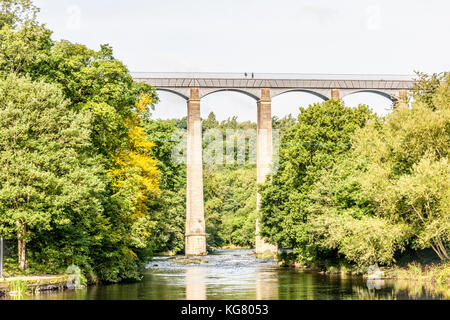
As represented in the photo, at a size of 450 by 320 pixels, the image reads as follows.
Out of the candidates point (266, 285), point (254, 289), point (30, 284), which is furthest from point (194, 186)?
point (30, 284)

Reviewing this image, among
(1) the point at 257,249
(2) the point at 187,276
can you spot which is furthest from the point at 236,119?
(2) the point at 187,276

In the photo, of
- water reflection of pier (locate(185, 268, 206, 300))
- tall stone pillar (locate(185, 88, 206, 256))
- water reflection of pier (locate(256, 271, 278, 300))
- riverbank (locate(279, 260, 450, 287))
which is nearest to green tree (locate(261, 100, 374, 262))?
water reflection of pier (locate(256, 271, 278, 300))

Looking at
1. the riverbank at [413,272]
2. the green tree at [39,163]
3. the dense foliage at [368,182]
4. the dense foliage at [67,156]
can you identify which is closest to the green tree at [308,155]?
the dense foliage at [368,182]

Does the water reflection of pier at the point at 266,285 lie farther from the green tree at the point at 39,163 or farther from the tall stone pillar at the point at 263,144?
the tall stone pillar at the point at 263,144

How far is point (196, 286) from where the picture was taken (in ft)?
104

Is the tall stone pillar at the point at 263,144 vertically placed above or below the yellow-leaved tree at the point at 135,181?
above

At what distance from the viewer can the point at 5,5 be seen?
31.1 meters

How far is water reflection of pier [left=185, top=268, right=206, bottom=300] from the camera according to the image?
2678 centimetres

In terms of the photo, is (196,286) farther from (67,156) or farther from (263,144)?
(263,144)

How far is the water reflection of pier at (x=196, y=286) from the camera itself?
87.9 ft

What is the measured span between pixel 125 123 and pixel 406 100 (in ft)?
46.4

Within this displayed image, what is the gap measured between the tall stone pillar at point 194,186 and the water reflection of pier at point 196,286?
19.8 m

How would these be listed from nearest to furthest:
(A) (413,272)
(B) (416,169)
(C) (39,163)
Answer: (C) (39,163), (B) (416,169), (A) (413,272)

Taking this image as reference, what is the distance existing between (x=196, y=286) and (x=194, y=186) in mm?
30397
